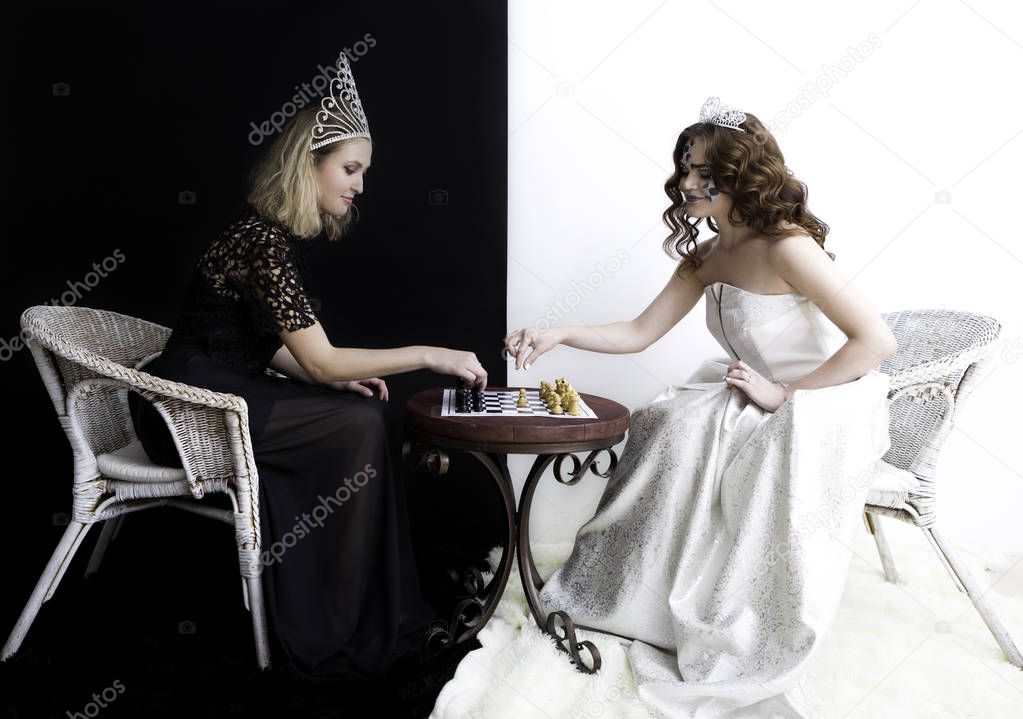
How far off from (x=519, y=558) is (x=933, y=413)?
52.0 inches

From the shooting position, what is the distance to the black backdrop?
9.78ft

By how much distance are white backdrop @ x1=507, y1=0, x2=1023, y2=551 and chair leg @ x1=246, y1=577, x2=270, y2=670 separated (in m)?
1.56

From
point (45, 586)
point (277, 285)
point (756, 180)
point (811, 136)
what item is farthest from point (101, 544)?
point (811, 136)

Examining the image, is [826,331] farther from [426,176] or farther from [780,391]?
[426,176]

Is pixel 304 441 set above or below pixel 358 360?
below

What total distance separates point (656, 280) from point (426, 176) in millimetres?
976

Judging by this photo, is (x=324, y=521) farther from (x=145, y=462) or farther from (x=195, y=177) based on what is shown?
(x=195, y=177)

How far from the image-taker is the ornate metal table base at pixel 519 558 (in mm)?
2217

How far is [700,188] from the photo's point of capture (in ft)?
8.20

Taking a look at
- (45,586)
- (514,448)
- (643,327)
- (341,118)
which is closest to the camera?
(514,448)

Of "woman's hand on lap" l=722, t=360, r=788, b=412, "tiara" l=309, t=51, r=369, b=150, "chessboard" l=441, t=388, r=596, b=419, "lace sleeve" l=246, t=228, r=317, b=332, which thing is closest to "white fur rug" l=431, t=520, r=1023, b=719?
"chessboard" l=441, t=388, r=596, b=419

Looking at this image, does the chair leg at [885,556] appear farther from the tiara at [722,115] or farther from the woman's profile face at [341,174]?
the woman's profile face at [341,174]

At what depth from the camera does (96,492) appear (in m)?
2.22

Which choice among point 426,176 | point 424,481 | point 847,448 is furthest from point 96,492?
point 847,448
